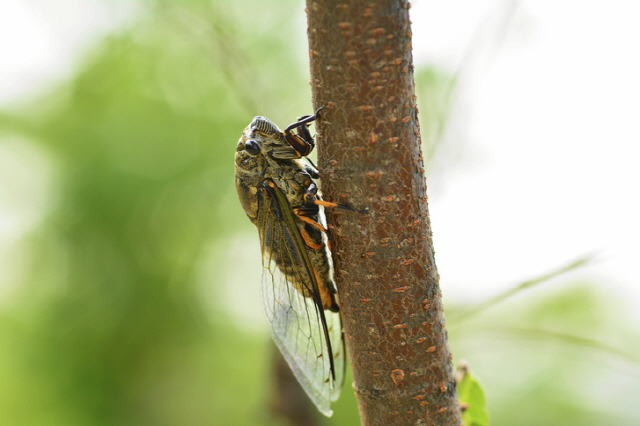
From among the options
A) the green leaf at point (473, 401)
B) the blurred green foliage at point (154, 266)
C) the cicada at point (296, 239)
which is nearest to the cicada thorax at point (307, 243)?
the cicada at point (296, 239)

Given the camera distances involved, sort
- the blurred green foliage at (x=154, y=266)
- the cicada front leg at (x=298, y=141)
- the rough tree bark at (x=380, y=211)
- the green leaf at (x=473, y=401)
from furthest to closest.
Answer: the blurred green foliage at (x=154, y=266) → the cicada front leg at (x=298, y=141) → the green leaf at (x=473, y=401) → the rough tree bark at (x=380, y=211)

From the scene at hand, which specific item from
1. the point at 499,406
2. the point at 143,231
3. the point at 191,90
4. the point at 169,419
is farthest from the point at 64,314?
the point at 499,406

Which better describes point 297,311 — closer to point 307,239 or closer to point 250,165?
point 307,239

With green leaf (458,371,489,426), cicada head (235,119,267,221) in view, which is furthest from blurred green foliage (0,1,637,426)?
green leaf (458,371,489,426)

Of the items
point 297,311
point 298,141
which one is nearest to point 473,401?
point 297,311

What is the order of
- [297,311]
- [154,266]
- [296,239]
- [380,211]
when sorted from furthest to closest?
[154,266] < [297,311] < [296,239] < [380,211]

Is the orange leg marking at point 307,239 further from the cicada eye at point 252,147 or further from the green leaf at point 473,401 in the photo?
the green leaf at point 473,401

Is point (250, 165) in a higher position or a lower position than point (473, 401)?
higher
